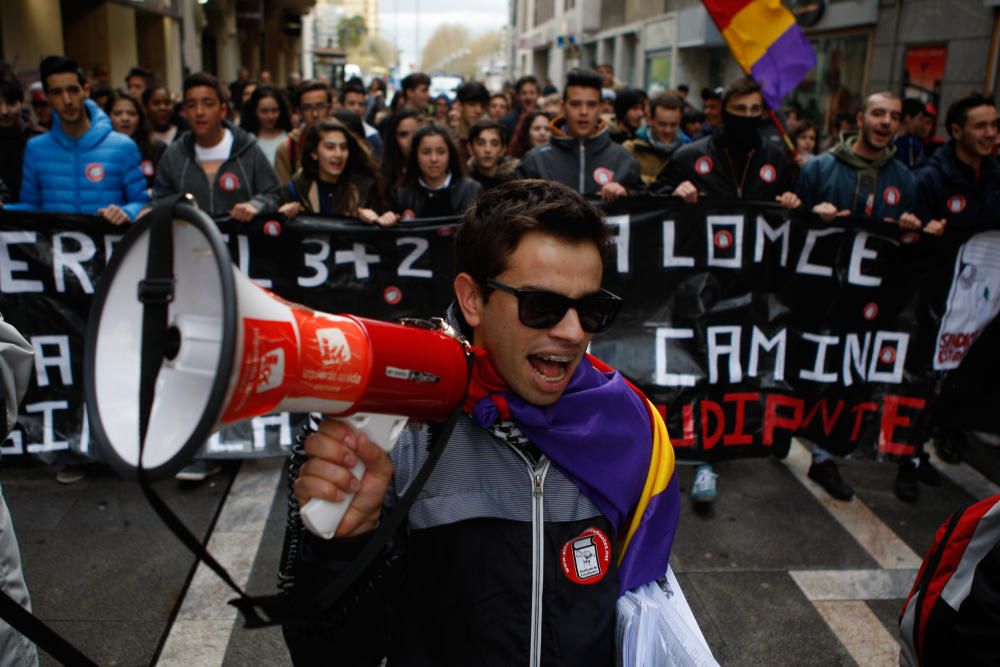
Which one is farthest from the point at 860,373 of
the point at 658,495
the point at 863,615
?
the point at 658,495

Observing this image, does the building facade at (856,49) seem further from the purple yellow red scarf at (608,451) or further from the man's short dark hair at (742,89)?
the purple yellow red scarf at (608,451)

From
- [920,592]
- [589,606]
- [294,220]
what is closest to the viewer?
[589,606]

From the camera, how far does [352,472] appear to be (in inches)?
53.4

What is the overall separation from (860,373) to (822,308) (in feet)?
1.31

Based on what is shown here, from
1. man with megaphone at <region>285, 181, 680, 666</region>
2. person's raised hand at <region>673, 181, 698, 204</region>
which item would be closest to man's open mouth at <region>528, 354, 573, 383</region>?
man with megaphone at <region>285, 181, 680, 666</region>

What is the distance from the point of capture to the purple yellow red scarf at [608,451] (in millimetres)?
1561

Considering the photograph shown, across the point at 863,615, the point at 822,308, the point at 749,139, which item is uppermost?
the point at 749,139

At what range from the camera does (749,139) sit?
4734mm

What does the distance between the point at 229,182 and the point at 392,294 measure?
1313 mm

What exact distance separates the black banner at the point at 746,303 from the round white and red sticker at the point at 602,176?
850 mm

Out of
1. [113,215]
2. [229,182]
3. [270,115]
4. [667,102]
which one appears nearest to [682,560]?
[113,215]

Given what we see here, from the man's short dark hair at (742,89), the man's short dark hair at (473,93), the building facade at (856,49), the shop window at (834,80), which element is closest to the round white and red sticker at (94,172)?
the man's short dark hair at (742,89)

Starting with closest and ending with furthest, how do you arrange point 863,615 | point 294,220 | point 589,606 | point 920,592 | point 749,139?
point 589,606 → point 920,592 → point 863,615 → point 294,220 → point 749,139

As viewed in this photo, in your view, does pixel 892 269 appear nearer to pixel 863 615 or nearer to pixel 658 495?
pixel 863 615
